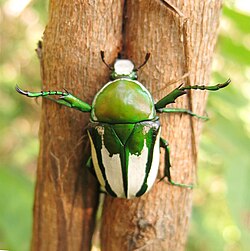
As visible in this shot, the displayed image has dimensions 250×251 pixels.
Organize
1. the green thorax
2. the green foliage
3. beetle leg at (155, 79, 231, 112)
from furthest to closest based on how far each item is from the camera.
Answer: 1. the green foliage
2. the green thorax
3. beetle leg at (155, 79, 231, 112)

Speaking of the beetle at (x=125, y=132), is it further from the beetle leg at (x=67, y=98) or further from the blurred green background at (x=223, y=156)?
the blurred green background at (x=223, y=156)

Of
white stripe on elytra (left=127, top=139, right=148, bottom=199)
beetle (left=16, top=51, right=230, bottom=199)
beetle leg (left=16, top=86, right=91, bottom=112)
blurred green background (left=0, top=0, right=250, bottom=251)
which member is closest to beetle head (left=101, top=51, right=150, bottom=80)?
beetle (left=16, top=51, right=230, bottom=199)

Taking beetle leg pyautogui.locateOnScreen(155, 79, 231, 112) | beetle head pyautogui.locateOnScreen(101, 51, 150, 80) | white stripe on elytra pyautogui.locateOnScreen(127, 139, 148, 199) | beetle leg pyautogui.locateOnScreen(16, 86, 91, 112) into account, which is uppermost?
beetle head pyautogui.locateOnScreen(101, 51, 150, 80)

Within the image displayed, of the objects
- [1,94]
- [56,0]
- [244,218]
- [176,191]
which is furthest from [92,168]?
[1,94]

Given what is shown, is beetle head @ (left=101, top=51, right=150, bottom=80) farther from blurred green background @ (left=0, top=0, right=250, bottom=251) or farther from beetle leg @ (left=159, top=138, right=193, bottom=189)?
blurred green background @ (left=0, top=0, right=250, bottom=251)

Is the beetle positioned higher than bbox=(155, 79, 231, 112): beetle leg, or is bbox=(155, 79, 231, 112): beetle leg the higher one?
bbox=(155, 79, 231, 112): beetle leg

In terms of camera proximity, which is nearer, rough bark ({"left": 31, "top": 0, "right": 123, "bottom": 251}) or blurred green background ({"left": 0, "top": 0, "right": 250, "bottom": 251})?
rough bark ({"left": 31, "top": 0, "right": 123, "bottom": 251})

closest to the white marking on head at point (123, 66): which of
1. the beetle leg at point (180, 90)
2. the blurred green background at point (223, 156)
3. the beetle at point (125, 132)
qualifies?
the beetle at point (125, 132)
